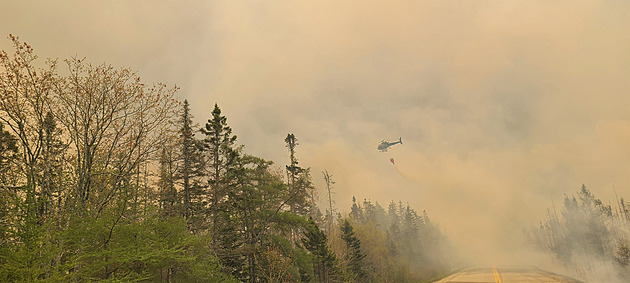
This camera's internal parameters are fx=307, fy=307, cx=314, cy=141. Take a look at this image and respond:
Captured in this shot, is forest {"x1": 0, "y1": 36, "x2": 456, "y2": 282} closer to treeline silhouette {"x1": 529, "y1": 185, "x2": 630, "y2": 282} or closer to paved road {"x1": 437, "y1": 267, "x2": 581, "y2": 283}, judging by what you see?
paved road {"x1": 437, "y1": 267, "x2": 581, "y2": 283}

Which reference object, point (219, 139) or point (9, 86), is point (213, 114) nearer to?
point (219, 139)

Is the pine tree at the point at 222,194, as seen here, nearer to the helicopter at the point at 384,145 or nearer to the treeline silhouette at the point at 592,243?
the helicopter at the point at 384,145

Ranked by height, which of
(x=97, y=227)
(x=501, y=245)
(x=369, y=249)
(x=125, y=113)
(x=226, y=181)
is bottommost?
(x=501, y=245)

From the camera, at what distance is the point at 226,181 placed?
90.4 feet

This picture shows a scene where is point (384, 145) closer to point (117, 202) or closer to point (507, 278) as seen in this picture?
point (507, 278)

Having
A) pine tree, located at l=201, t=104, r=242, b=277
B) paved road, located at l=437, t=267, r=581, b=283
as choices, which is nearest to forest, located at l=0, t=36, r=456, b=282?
pine tree, located at l=201, t=104, r=242, b=277

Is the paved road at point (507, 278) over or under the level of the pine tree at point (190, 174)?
under

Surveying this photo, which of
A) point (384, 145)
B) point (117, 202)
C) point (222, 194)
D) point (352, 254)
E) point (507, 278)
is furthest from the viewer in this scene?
point (384, 145)

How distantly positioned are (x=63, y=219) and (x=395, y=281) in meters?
54.0

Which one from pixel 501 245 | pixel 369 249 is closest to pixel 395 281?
pixel 369 249

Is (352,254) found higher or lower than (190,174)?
lower

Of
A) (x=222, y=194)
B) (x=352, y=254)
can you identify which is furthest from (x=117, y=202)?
(x=352, y=254)

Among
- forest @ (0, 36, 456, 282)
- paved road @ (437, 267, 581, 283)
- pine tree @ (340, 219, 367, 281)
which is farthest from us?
pine tree @ (340, 219, 367, 281)

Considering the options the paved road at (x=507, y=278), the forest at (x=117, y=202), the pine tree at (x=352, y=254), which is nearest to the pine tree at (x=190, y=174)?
the forest at (x=117, y=202)
